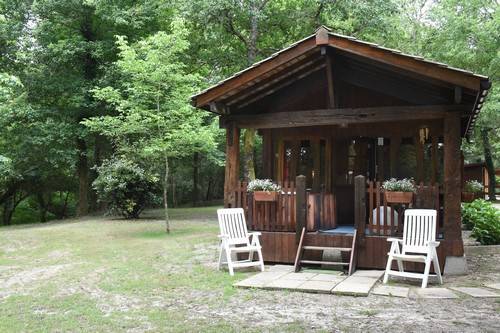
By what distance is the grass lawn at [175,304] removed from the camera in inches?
188

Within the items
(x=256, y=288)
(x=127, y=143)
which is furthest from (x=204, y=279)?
(x=127, y=143)

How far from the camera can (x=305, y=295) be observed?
6105 mm

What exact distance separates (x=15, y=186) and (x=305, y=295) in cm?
2187

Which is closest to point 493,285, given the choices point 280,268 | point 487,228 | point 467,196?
point 280,268

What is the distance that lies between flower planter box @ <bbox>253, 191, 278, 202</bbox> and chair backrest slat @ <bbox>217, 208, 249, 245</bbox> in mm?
418

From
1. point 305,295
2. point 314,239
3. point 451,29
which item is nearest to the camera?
point 305,295

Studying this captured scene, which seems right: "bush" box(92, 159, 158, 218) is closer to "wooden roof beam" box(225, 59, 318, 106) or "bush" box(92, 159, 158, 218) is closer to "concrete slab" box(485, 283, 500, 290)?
"wooden roof beam" box(225, 59, 318, 106)

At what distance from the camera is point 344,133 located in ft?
33.4

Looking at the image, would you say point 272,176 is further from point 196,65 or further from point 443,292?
point 196,65

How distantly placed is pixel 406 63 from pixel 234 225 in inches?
151

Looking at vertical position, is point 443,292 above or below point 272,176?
below

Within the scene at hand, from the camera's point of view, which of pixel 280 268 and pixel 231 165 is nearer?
pixel 280 268

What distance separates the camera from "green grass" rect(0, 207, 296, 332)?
493 centimetres

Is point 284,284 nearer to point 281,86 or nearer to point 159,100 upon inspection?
point 281,86
